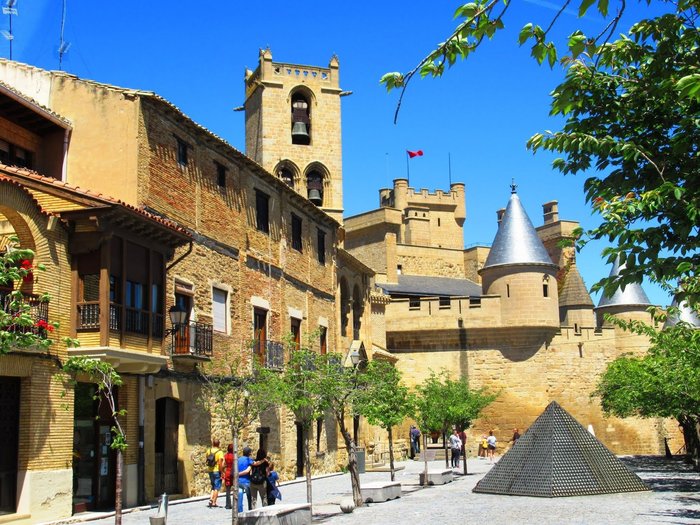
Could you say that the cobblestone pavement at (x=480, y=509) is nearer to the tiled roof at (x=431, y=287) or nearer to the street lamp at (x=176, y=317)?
the street lamp at (x=176, y=317)

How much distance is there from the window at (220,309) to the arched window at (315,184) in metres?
19.7

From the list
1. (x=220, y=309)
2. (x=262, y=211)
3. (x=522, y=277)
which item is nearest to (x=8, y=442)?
(x=220, y=309)

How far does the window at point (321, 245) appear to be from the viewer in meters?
31.9

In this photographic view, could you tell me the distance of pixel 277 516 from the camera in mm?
13266

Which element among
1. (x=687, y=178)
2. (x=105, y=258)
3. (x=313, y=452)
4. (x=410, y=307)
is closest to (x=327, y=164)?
(x=410, y=307)

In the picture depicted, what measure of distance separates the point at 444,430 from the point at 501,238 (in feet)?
56.1

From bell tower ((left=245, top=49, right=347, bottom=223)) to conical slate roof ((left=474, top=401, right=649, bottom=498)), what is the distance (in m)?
24.2

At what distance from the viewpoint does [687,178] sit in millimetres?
8047

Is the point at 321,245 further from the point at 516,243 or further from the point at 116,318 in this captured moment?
the point at 116,318

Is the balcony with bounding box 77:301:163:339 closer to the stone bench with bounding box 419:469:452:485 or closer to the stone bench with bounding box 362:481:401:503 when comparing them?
the stone bench with bounding box 362:481:401:503

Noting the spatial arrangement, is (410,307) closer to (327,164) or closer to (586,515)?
(327,164)

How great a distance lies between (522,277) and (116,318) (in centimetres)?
2788

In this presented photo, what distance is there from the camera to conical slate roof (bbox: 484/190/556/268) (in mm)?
42400

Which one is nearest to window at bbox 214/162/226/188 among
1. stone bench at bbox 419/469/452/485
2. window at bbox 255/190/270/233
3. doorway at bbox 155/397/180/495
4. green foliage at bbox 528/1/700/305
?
window at bbox 255/190/270/233
